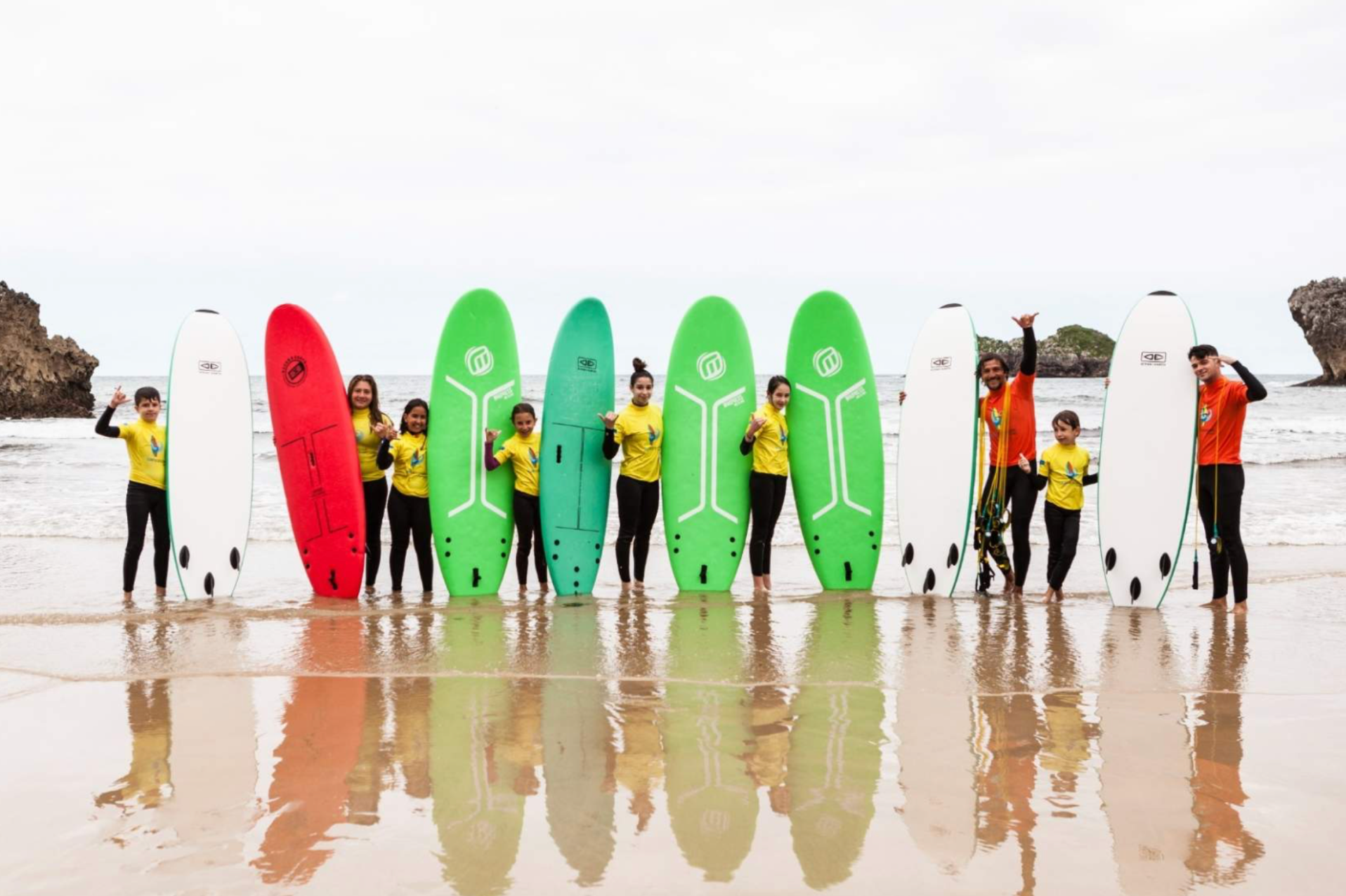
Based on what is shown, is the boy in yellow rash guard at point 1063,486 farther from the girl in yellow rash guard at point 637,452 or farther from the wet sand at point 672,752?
the girl in yellow rash guard at point 637,452

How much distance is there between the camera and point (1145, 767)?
3.23 metres

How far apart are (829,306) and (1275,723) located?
4.05 metres

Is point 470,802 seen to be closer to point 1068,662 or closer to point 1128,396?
point 1068,662

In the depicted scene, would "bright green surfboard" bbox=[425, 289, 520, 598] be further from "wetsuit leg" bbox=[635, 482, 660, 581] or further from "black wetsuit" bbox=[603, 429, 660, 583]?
"wetsuit leg" bbox=[635, 482, 660, 581]

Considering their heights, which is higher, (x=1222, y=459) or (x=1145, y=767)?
(x=1222, y=459)

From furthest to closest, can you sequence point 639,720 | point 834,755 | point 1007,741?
point 639,720 < point 1007,741 < point 834,755

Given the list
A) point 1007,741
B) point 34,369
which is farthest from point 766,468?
point 34,369

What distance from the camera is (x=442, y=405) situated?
6.64 meters

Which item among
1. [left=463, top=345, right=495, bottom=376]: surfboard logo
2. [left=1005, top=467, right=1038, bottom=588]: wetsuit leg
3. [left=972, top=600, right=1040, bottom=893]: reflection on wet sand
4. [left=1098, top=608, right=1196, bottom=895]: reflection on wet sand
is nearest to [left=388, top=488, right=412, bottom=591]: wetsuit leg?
[left=463, top=345, right=495, bottom=376]: surfboard logo

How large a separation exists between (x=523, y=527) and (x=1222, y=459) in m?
4.35

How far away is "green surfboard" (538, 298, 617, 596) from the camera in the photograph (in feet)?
21.5

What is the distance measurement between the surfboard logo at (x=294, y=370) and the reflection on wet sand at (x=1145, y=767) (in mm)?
5241

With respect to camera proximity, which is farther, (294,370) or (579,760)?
(294,370)

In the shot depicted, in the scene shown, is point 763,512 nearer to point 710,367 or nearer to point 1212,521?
point 710,367
